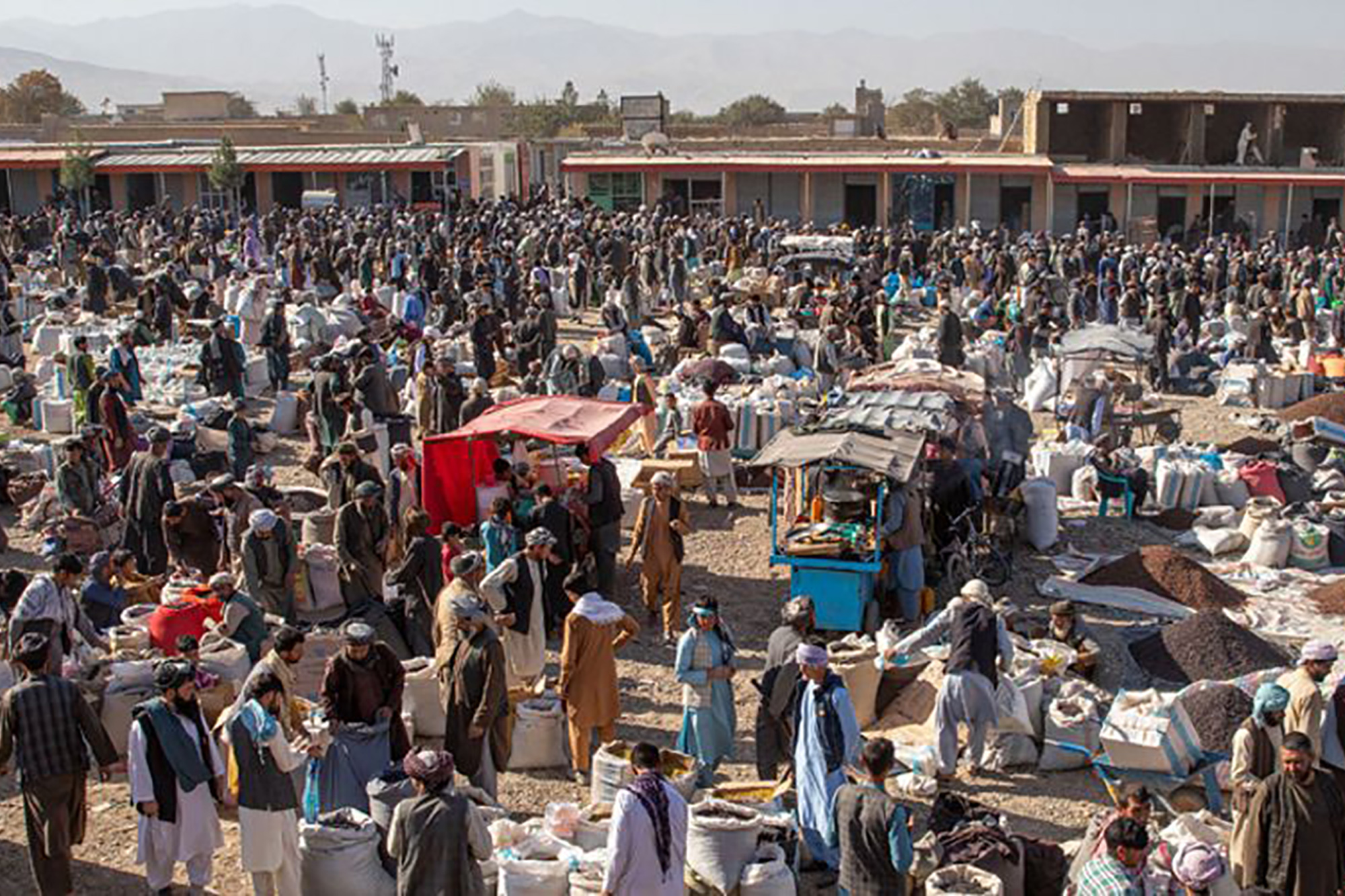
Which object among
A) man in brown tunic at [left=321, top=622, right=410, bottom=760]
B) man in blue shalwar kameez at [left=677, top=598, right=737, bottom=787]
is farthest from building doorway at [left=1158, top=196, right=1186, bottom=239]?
man in brown tunic at [left=321, top=622, right=410, bottom=760]

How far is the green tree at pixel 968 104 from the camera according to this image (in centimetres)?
9357

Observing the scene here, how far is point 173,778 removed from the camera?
22.5 ft

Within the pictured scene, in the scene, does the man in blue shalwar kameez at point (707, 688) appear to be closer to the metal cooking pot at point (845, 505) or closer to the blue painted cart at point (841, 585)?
the blue painted cart at point (841, 585)

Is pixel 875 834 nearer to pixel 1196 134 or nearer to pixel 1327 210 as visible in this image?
pixel 1327 210

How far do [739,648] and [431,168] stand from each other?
30.9 metres

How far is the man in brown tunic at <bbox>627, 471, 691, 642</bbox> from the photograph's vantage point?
35.2 ft

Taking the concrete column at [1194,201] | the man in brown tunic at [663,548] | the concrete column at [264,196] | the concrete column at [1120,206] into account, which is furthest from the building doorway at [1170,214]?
the man in brown tunic at [663,548]

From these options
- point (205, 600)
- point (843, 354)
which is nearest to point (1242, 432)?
point (843, 354)

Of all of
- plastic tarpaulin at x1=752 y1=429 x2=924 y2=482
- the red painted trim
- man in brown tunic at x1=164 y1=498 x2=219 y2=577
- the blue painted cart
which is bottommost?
the blue painted cart

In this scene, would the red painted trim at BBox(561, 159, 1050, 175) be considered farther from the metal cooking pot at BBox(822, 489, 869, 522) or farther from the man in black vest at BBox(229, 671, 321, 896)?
the man in black vest at BBox(229, 671, 321, 896)

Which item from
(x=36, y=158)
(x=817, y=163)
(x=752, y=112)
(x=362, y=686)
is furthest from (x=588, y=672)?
(x=752, y=112)

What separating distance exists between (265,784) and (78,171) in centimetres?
3659

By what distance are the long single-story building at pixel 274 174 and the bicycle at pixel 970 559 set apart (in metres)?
29.6

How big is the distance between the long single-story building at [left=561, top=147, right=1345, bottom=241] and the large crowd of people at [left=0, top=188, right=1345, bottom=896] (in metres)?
12.1
